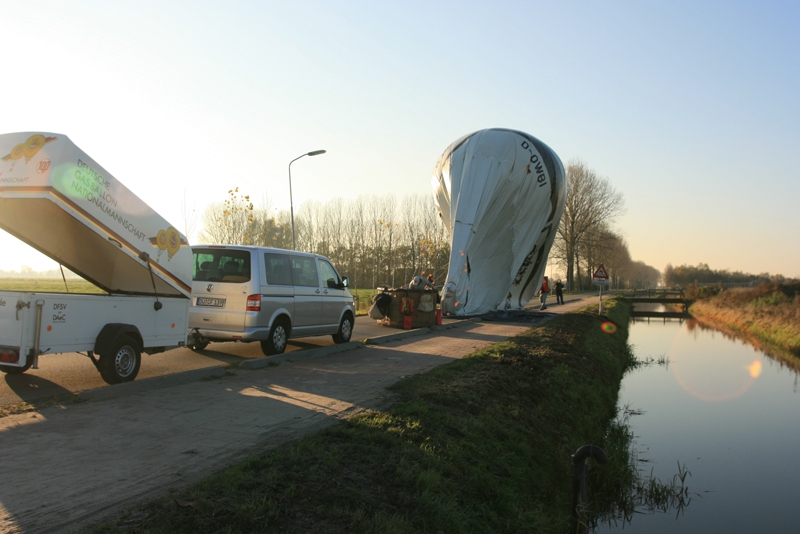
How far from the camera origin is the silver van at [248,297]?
10562mm

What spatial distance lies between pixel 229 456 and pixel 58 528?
166 centimetres

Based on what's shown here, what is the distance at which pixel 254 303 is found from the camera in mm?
10547

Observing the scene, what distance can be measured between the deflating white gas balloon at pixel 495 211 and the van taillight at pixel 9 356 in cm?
1885

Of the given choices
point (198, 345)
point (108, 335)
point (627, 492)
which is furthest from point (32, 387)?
point (627, 492)

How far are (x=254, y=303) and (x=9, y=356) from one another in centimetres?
425

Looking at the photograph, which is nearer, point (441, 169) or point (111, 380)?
point (111, 380)

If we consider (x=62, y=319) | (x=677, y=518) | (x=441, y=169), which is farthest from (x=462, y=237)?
(x=62, y=319)

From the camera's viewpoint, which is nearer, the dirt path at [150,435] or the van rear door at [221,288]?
the dirt path at [150,435]

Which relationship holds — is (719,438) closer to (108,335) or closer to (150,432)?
(150,432)

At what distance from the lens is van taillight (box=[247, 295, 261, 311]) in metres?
10.5

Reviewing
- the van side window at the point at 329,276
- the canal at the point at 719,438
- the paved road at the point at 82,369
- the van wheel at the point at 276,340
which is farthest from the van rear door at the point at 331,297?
the canal at the point at 719,438

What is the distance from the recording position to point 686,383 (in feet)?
61.1

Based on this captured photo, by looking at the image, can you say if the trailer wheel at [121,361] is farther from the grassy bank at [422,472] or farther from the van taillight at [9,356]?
the grassy bank at [422,472]

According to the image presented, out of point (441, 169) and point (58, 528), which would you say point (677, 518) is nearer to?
point (58, 528)
